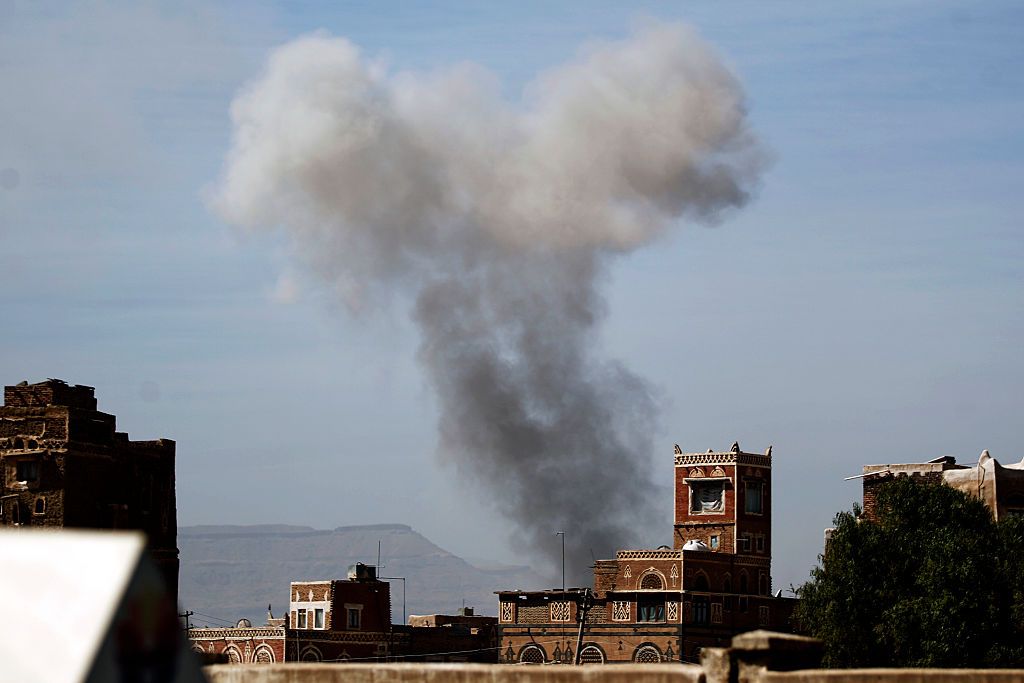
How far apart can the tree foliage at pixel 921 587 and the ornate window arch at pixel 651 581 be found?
1154 inches

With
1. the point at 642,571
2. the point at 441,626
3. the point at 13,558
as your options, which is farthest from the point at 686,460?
the point at 13,558

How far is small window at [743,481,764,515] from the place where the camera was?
375 feet

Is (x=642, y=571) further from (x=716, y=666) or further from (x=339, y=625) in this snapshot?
(x=716, y=666)

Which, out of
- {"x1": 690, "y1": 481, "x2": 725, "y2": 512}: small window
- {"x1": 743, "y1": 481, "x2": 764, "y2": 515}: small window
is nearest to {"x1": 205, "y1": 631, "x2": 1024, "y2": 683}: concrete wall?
{"x1": 690, "y1": 481, "x2": 725, "y2": 512}: small window

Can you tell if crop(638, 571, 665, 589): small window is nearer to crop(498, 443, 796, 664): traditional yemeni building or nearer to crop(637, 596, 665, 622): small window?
crop(498, 443, 796, 664): traditional yemeni building

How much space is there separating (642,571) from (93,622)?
331ft

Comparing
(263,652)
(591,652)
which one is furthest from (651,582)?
(263,652)

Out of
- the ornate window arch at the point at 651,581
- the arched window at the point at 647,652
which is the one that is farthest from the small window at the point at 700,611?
the arched window at the point at 647,652

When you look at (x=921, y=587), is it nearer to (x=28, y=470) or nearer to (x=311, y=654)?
(x=28, y=470)

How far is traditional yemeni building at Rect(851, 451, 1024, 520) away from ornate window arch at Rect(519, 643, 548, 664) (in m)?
25.7

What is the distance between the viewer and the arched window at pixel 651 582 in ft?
344

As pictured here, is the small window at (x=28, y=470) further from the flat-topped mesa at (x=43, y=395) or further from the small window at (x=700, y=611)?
the small window at (x=700, y=611)

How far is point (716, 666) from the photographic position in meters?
14.8

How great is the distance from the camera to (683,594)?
10256 centimetres
